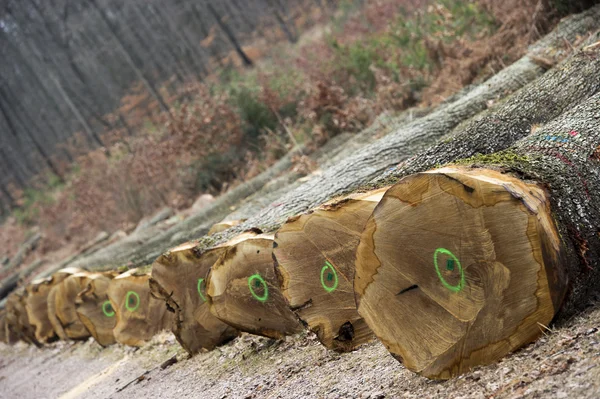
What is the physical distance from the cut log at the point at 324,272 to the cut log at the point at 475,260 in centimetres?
65

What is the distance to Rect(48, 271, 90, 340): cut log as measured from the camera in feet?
26.0

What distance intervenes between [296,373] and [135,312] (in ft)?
9.64

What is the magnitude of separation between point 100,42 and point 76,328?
40853mm

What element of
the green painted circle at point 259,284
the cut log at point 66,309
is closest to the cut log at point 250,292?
the green painted circle at point 259,284

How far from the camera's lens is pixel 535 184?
2953 mm

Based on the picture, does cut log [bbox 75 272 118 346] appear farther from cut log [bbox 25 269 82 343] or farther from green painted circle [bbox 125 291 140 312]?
cut log [bbox 25 269 82 343]

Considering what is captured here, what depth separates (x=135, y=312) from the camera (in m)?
6.29

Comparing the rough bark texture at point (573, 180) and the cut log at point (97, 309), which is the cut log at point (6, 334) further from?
the rough bark texture at point (573, 180)

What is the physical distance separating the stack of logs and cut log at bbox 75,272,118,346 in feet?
10.0

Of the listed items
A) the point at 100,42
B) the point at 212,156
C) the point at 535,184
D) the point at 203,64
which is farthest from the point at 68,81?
the point at 535,184

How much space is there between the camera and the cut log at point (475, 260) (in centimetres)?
260

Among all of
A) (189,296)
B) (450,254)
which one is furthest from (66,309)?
(450,254)

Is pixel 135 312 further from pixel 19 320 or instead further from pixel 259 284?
pixel 19 320

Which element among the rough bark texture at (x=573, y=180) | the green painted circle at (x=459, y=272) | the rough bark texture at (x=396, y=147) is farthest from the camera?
the rough bark texture at (x=396, y=147)
